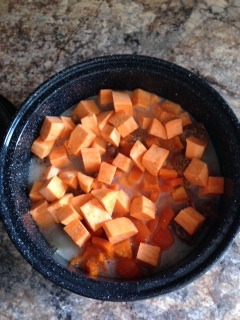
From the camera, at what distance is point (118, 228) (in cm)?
142

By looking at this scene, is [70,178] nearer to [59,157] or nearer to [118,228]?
[59,157]

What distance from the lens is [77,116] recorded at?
163 centimetres

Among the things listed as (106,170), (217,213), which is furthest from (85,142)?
(217,213)

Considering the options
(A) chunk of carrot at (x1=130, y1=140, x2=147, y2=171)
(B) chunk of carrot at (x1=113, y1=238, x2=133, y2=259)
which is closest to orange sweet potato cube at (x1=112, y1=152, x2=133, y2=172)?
(A) chunk of carrot at (x1=130, y1=140, x2=147, y2=171)

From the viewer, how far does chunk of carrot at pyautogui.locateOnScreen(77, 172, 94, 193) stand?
1496 mm

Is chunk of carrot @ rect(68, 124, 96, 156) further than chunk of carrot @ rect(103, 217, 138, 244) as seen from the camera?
Yes

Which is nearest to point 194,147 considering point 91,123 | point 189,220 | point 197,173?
point 197,173

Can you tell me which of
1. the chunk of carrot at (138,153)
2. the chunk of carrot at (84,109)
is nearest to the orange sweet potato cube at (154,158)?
the chunk of carrot at (138,153)

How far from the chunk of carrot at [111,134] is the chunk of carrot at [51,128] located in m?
0.13

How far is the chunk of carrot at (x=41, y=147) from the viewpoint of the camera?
1558 millimetres

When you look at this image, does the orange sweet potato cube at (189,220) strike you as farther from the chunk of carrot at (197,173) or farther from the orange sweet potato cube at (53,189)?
the orange sweet potato cube at (53,189)

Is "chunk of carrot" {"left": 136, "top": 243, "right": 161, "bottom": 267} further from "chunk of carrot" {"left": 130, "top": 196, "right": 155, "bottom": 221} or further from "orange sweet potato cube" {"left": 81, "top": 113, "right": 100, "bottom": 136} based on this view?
"orange sweet potato cube" {"left": 81, "top": 113, "right": 100, "bottom": 136}

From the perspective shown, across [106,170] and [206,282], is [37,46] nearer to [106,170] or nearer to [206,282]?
[106,170]

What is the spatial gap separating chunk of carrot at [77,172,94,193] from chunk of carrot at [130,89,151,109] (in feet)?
0.95
